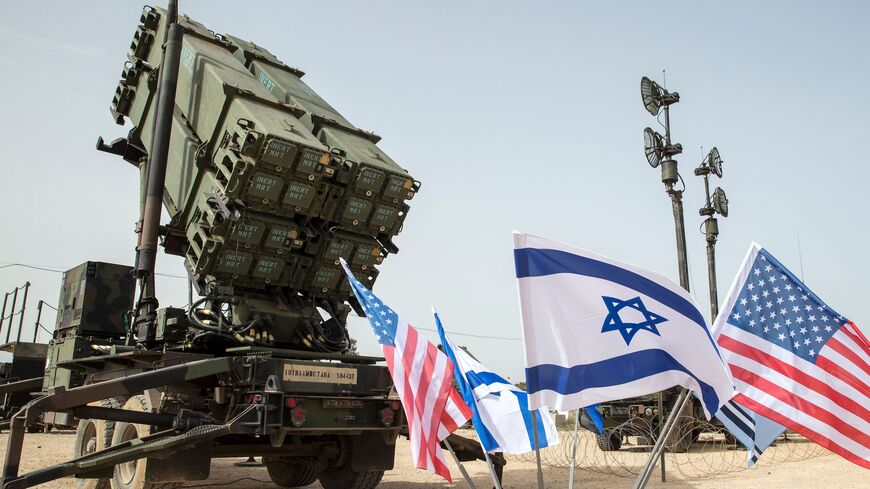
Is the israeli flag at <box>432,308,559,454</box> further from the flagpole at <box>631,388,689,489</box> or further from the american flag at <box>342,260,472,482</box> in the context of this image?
the flagpole at <box>631,388,689,489</box>

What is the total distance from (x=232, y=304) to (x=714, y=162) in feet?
45.6

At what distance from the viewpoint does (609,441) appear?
46.9 ft

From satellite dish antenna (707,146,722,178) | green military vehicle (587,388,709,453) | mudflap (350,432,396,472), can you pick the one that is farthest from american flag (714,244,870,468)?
satellite dish antenna (707,146,722,178)

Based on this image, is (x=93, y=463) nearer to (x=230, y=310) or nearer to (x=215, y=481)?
(x=230, y=310)

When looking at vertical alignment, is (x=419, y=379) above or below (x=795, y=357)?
below

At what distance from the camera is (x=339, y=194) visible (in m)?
8.43

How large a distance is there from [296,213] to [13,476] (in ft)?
12.0

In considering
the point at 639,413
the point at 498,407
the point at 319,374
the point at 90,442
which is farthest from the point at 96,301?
the point at 639,413

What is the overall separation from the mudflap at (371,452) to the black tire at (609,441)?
6.84m

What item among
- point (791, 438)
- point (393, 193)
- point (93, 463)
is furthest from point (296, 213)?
point (791, 438)

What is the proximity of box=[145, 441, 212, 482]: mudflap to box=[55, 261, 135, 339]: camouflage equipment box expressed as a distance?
3.25 m

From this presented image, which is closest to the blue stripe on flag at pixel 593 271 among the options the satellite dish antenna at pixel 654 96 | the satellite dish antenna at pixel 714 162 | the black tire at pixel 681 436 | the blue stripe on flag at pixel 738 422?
the blue stripe on flag at pixel 738 422

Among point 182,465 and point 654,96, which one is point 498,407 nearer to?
A: point 182,465

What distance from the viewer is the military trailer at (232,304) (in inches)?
264
